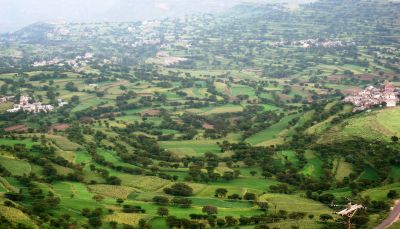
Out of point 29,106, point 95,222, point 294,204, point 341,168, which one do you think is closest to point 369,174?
point 341,168

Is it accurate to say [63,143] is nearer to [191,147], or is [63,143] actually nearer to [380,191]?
[191,147]

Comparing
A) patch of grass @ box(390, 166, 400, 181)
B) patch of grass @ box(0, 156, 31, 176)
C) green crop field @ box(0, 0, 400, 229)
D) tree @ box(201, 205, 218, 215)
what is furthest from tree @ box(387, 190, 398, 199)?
patch of grass @ box(0, 156, 31, 176)

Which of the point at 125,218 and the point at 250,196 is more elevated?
the point at 125,218

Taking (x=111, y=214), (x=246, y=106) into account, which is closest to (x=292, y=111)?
(x=246, y=106)

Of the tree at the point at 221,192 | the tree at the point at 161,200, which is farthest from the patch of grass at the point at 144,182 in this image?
the tree at the point at 221,192

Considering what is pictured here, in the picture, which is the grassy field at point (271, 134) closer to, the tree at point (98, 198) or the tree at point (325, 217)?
the tree at point (325, 217)
